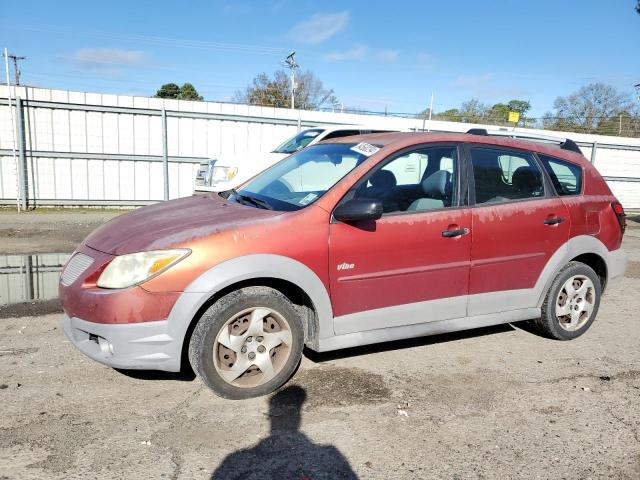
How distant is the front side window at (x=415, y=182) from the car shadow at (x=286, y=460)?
64.9 inches

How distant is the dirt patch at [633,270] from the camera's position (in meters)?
7.68

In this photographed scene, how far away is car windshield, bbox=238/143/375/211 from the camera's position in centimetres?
375

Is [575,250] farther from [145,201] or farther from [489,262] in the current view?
[145,201]

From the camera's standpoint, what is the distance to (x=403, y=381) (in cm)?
370

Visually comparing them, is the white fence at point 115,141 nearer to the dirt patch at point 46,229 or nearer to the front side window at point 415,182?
the dirt patch at point 46,229

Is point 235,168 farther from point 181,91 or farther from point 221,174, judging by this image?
point 181,91

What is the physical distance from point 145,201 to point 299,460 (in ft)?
42.6

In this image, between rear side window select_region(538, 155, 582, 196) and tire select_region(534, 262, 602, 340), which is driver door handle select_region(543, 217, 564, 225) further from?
tire select_region(534, 262, 602, 340)

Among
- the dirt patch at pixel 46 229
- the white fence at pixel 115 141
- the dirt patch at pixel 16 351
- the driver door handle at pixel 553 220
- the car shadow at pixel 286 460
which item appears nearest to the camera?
the car shadow at pixel 286 460

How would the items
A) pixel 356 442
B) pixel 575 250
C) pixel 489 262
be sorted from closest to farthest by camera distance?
pixel 356 442, pixel 489 262, pixel 575 250

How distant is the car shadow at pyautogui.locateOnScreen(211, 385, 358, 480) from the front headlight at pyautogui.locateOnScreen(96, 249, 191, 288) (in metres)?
1.14

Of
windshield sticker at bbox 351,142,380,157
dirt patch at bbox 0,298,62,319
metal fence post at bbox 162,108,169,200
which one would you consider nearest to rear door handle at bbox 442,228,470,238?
windshield sticker at bbox 351,142,380,157

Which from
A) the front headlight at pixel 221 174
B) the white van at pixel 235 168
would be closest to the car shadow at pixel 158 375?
the white van at pixel 235 168

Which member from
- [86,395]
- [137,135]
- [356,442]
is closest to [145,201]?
[137,135]
